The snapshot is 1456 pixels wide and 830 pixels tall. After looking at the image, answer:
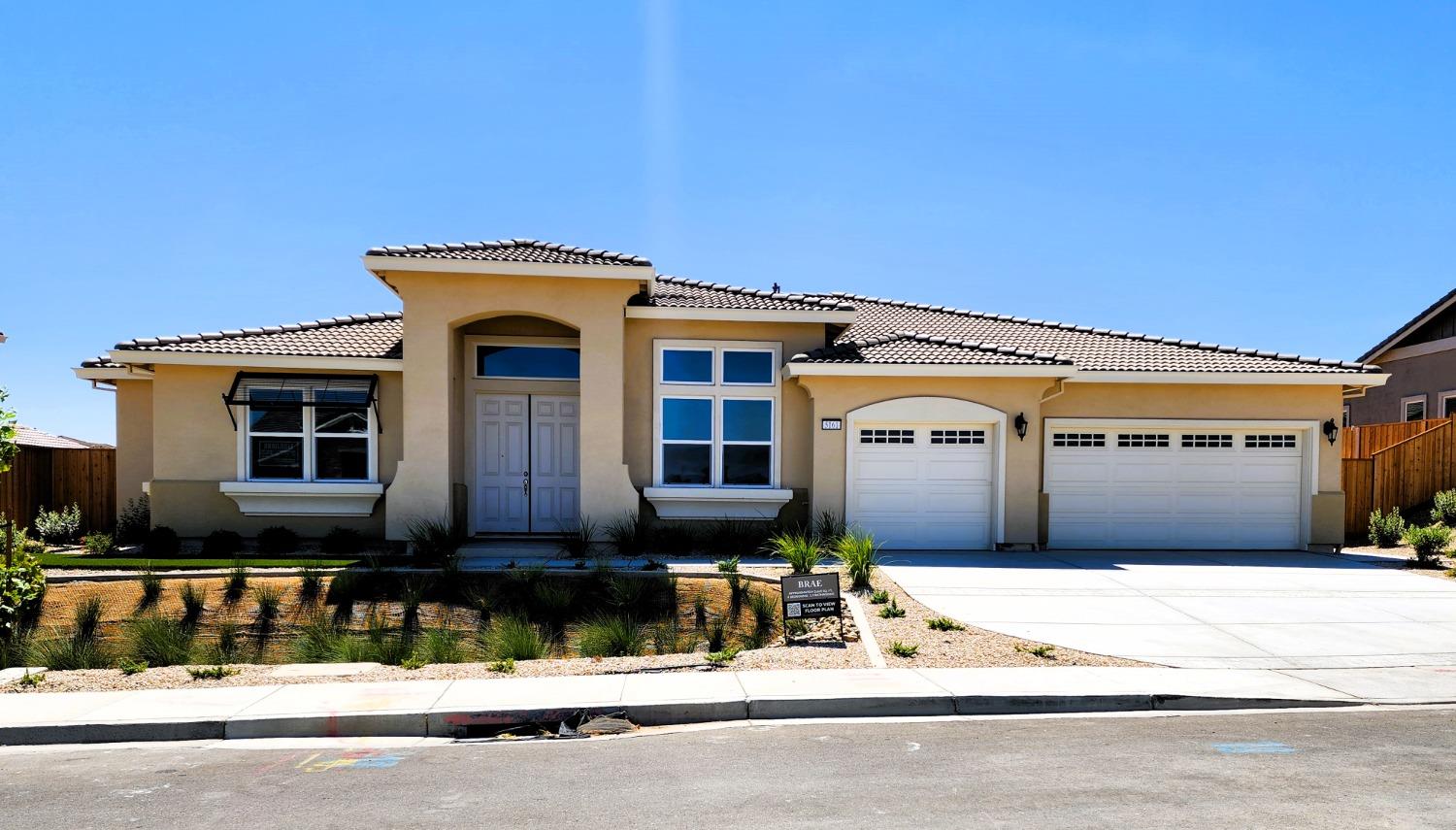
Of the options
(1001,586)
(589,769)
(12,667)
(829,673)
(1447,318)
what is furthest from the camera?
(1447,318)

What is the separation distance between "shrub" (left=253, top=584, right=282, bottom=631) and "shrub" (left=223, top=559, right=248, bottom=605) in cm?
17

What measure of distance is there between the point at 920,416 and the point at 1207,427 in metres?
5.64

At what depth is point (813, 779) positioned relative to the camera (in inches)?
210

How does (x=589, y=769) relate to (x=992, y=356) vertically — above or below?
below

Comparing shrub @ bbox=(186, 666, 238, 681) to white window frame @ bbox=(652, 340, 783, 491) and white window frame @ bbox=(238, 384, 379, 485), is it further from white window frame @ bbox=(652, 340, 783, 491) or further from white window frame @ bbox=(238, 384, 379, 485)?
white window frame @ bbox=(652, 340, 783, 491)

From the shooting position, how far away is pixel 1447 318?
73.9 ft

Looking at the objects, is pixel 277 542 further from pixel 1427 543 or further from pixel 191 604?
pixel 1427 543

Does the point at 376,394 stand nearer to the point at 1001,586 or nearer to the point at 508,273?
the point at 508,273

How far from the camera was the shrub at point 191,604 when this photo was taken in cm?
1079

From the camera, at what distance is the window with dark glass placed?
15.8 metres

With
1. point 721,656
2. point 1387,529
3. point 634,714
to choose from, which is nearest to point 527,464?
point 721,656

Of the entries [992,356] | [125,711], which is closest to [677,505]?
[992,356]

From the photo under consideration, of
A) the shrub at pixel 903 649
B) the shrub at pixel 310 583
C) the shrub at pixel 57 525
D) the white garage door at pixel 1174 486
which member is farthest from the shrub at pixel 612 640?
the shrub at pixel 57 525

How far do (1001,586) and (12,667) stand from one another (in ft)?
39.0
